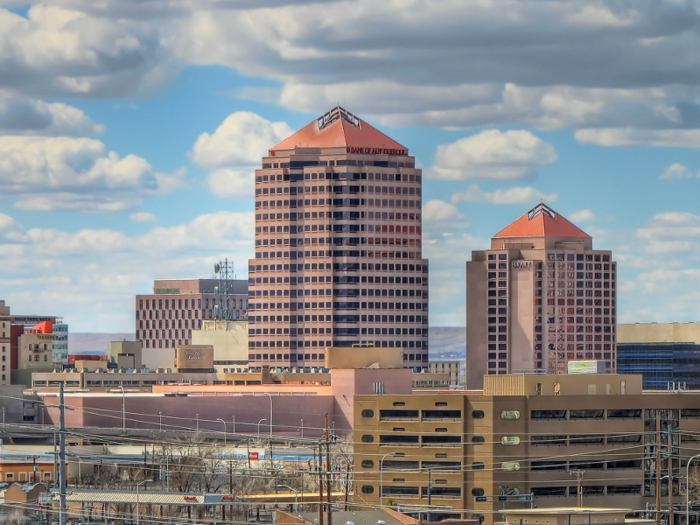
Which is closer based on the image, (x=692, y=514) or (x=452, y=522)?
(x=452, y=522)

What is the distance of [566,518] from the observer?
149250 millimetres

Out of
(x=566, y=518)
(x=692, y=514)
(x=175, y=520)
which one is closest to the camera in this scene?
(x=566, y=518)

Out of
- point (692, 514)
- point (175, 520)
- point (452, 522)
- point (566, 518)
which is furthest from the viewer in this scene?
point (692, 514)

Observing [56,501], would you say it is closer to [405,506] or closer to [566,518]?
[405,506]

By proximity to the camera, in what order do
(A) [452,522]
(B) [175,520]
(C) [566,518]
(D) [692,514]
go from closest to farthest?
(C) [566,518]
(A) [452,522]
(B) [175,520]
(D) [692,514]

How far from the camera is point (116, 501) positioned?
17112cm

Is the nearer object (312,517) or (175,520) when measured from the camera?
(312,517)

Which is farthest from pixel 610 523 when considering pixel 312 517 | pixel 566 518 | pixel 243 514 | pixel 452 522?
pixel 243 514

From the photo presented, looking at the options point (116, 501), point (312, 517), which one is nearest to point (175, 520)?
point (116, 501)

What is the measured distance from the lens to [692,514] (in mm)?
187500

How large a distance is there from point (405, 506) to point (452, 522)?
35154 mm

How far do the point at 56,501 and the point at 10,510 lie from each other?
→ 1230 centimetres

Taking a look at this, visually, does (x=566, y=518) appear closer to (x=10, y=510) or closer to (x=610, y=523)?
(x=610, y=523)

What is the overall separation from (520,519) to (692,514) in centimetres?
3995
